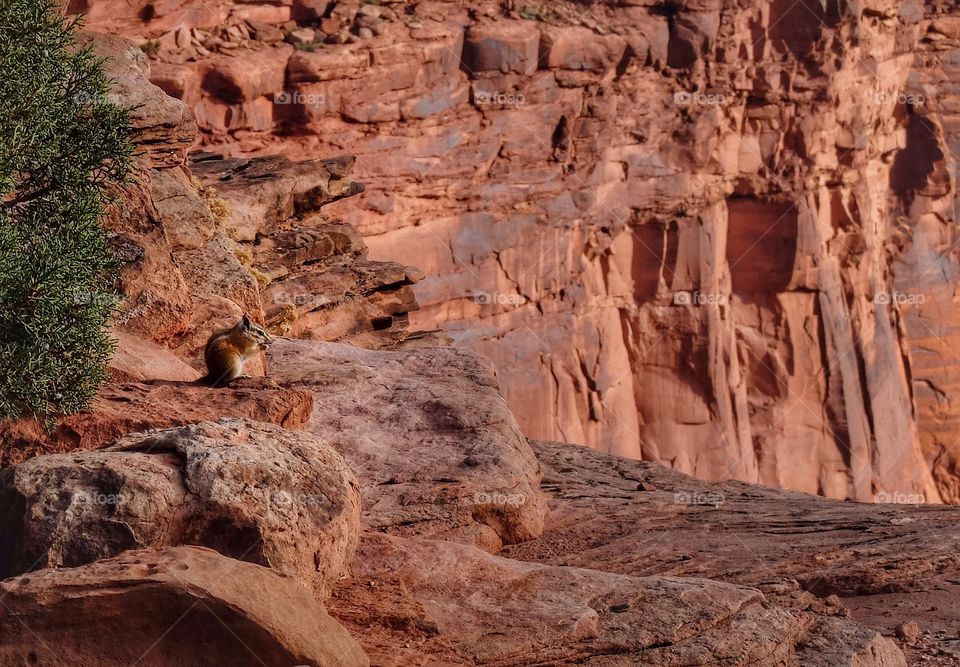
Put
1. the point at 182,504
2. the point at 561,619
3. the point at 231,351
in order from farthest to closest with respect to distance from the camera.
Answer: the point at 231,351, the point at 561,619, the point at 182,504

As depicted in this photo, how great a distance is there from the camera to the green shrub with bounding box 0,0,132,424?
894 cm

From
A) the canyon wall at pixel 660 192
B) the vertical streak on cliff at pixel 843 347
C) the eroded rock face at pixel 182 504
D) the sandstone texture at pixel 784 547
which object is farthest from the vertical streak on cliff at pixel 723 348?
the eroded rock face at pixel 182 504

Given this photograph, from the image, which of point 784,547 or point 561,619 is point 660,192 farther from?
point 561,619

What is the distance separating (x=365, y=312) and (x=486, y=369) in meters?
4.80

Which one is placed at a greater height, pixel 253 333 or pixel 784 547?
pixel 253 333

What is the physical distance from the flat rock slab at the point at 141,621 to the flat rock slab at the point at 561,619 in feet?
3.23

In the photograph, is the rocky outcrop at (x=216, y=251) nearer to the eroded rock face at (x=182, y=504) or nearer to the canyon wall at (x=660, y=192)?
the eroded rock face at (x=182, y=504)

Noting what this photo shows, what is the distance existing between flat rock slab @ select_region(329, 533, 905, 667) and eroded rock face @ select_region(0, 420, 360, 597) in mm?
541

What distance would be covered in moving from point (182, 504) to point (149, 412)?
6.73ft

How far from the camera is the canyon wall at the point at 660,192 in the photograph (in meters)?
27.6

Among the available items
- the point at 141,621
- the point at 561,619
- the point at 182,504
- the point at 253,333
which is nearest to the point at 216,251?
the point at 253,333

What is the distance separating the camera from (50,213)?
9648 millimetres

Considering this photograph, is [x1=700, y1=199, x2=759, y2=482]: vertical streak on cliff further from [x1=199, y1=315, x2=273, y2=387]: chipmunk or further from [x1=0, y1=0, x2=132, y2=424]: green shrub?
[x1=0, y1=0, x2=132, y2=424]: green shrub

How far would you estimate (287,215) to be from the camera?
1938 centimetres
